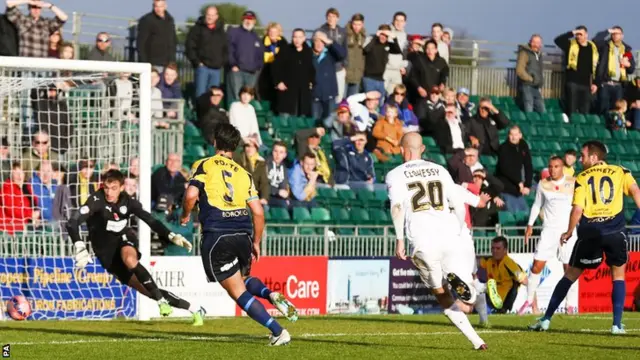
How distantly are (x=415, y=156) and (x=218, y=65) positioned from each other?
12014mm

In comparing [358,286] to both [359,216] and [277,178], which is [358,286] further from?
[277,178]

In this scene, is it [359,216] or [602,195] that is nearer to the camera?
[602,195]

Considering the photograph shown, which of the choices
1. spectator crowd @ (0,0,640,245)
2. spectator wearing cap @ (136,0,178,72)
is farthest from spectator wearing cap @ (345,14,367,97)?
spectator wearing cap @ (136,0,178,72)

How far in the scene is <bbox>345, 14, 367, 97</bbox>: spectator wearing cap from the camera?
25672mm

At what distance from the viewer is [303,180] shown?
22531 millimetres

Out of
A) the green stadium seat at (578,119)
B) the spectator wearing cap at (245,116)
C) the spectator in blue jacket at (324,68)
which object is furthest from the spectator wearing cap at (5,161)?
the green stadium seat at (578,119)

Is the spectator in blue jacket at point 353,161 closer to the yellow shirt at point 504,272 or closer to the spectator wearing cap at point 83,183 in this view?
the yellow shirt at point 504,272

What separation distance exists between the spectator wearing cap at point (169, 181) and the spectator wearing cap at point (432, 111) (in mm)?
6713

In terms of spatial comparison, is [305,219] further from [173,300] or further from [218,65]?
[173,300]

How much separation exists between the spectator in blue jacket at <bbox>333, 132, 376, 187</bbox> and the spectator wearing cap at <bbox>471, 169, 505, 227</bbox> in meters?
1.98

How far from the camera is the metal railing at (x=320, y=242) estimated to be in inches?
754

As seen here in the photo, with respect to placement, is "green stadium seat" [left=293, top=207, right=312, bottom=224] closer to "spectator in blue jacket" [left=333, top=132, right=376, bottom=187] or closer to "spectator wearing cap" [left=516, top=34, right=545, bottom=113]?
"spectator in blue jacket" [left=333, top=132, right=376, bottom=187]

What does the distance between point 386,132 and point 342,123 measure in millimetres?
857

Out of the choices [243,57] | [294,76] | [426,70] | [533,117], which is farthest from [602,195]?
[533,117]
